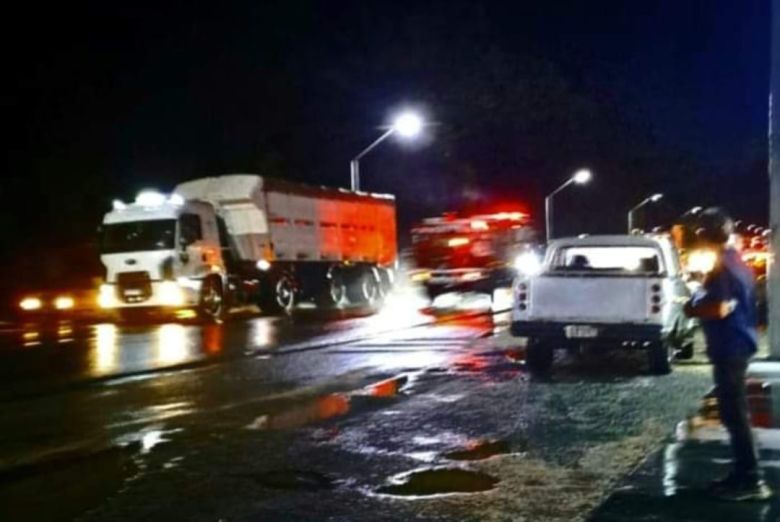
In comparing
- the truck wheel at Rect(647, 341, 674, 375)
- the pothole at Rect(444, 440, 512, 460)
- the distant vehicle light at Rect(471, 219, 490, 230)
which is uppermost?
the distant vehicle light at Rect(471, 219, 490, 230)

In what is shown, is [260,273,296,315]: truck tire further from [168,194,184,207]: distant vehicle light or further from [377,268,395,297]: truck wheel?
[377,268,395,297]: truck wheel

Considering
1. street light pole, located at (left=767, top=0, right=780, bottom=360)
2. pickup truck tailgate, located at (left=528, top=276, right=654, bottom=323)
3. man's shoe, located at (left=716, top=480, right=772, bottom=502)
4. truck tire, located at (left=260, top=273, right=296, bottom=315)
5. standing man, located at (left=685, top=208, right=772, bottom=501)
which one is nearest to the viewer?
man's shoe, located at (left=716, top=480, right=772, bottom=502)

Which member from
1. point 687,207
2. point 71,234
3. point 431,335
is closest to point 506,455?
point 431,335

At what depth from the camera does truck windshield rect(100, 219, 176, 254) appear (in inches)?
1173

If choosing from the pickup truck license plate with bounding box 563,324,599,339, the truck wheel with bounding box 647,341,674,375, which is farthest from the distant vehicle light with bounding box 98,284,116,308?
the truck wheel with bounding box 647,341,674,375

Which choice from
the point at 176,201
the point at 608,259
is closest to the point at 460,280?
the point at 176,201

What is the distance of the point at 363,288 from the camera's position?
38500 millimetres

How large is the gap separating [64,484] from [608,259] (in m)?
10.5

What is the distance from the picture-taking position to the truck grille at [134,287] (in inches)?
1164

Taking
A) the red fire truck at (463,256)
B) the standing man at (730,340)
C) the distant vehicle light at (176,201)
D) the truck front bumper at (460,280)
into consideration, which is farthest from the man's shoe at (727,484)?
the truck front bumper at (460,280)

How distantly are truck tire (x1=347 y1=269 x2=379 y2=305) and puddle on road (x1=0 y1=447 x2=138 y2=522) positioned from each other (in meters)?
27.1

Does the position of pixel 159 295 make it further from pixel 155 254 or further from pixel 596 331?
pixel 596 331

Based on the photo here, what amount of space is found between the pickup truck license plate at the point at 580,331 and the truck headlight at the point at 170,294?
1565cm

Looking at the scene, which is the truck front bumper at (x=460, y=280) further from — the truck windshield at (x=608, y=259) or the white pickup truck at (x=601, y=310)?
the white pickup truck at (x=601, y=310)
